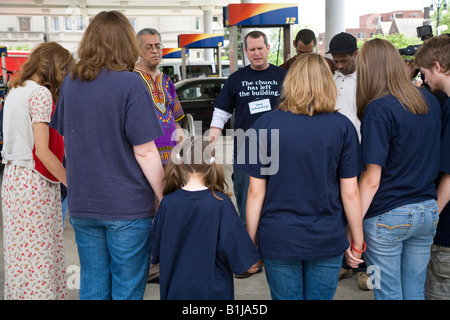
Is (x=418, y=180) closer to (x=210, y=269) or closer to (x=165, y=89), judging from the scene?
(x=210, y=269)

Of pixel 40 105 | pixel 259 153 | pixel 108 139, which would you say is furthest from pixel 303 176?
pixel 40 105

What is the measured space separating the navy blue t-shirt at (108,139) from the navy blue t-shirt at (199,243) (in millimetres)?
217

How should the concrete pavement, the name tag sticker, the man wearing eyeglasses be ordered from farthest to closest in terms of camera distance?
the name tag sticker
the concrete pavement
the man wearing eyeglasses

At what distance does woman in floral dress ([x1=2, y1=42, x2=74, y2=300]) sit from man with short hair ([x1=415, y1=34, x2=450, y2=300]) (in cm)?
191

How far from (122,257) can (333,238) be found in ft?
3.12

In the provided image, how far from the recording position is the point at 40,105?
2730mm

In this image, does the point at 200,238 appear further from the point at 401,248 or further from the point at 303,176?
the point at 401,248

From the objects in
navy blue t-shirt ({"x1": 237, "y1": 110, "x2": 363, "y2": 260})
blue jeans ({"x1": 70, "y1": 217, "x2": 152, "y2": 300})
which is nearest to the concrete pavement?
blue jeans ({"x1": 70, "y1": 217, "x2": 152, "y2": 300})

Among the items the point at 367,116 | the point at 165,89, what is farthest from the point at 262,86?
the point at 367,116

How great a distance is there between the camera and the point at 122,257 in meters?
2.37

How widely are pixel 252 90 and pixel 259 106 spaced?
0.13 m

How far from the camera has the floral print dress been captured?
9.46 ft

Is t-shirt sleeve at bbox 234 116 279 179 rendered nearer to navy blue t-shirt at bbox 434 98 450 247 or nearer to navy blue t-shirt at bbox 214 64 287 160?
navy blue t-shirt at bbox 434 98 450 247

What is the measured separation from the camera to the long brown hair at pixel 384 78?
232 cm
